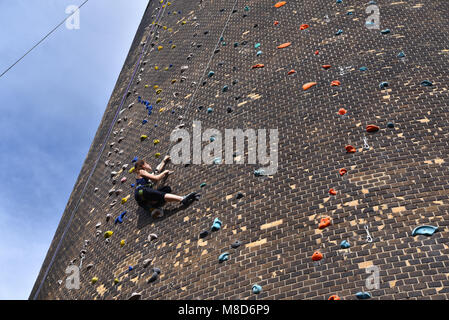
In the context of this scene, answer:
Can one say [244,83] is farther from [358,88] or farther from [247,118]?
[358,88]

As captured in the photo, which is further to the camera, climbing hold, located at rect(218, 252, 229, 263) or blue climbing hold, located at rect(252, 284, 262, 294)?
Result: climbing hold, located at rect(218, 252, 229, 263)

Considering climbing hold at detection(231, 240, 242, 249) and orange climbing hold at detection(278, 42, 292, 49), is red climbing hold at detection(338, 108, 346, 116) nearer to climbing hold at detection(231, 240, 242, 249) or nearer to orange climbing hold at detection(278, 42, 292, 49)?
orange climbing hold at detection(278, 42, 292, 49)

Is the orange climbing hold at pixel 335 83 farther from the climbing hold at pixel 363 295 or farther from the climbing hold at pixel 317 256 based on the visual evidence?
the climbing hold at pixel 363 295

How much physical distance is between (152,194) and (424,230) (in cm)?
426

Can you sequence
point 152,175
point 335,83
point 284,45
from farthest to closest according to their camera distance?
point 284,45
point 152,175
point 335,83

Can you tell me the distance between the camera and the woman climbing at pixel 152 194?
26.2 ft

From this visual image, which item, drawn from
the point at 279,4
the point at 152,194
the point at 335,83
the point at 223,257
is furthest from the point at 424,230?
the point at 279,4

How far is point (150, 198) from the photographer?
324 inches

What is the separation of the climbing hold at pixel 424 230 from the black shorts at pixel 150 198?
13.1ft

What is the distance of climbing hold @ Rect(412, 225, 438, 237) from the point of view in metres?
5.79

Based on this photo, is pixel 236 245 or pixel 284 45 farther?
pixel 284 45

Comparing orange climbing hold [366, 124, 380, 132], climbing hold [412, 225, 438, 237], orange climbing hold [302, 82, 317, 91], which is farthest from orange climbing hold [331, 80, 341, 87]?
climbing hold [412, 225, 438, 237]

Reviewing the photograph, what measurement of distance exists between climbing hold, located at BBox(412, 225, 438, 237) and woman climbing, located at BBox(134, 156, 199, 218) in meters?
3.39

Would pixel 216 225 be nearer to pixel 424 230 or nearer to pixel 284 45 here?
pixel 424 230
